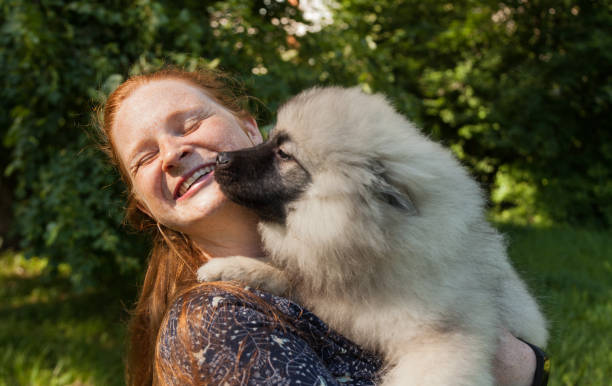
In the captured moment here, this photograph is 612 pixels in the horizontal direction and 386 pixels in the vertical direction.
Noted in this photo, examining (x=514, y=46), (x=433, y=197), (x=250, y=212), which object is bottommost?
(x=514, y=46)

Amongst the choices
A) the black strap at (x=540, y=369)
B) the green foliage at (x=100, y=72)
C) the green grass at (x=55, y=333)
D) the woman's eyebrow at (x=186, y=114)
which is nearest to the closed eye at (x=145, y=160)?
the woman's eyebrow at (x=186, y=114)

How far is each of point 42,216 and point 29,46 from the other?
1.24m

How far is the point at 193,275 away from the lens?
1873 millimetres

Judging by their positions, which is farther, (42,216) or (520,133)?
(520,133)

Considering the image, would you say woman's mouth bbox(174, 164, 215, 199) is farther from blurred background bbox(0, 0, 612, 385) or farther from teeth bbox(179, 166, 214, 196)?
blurred background bbox(0, 0, 612, 385)

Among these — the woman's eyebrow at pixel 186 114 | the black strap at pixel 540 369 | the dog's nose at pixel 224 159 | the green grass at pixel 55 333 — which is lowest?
the green grass at pixel 55 333

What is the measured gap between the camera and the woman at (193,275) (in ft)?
4.37

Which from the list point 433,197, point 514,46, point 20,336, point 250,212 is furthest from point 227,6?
point 514,46

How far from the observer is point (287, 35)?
4297 millimetres

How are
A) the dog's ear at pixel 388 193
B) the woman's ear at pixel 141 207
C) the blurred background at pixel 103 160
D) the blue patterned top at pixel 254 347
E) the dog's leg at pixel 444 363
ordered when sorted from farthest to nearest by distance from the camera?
the blurred background at pixel 103 160, the woman's ear at pixel 141 207, the dog's ear at pixel 388 193, the dog's leg at pixel 444 363, the blue patterned top at pixel 254 347

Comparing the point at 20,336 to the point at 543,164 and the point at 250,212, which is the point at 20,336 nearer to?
the point at 250,212

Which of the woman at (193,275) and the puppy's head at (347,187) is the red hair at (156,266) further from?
the puppy's head at (347,187)

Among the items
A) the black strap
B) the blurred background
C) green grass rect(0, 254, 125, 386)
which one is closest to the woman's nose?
the blurred background

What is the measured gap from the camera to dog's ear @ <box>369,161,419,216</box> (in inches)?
64.7
